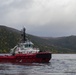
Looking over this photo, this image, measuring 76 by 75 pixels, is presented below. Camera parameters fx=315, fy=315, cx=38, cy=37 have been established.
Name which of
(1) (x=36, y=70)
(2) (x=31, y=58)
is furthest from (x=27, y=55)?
(1) (x=36, y=70)

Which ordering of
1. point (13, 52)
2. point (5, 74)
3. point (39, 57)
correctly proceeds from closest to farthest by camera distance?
point (5, 74)
point (39, 57)
point (13, 52)

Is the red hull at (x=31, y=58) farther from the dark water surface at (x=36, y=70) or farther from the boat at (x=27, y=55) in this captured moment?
the dark water surface at (x=36, y=70)

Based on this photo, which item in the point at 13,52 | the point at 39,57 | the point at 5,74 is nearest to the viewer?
the point at 5,74

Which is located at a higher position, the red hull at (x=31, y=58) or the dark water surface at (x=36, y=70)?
the red hull at (x=31, y=58)

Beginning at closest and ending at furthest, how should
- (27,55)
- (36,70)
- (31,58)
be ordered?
(36,70), (27,55), (31,58)

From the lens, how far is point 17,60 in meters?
107

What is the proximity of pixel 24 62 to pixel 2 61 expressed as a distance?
981 centimetres

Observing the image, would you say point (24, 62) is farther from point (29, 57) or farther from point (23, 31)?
point (23, 31)

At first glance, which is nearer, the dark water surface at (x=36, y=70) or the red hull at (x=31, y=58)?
the dark water surface at (x=36, y=70)

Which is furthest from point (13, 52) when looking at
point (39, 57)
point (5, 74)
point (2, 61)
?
point (5, 74)

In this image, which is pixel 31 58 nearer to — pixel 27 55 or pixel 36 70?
pixel 27 55

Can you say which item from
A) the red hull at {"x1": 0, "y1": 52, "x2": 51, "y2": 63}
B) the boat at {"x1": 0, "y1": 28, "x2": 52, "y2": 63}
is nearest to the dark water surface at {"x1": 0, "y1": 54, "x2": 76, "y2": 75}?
the red hull at {"x1": 0, "y1": 52, "x2": 51, "y2": 63}

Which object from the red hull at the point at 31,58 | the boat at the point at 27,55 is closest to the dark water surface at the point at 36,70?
the red hull at the point at 31,58

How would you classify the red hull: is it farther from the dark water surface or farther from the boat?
the dark water surface
